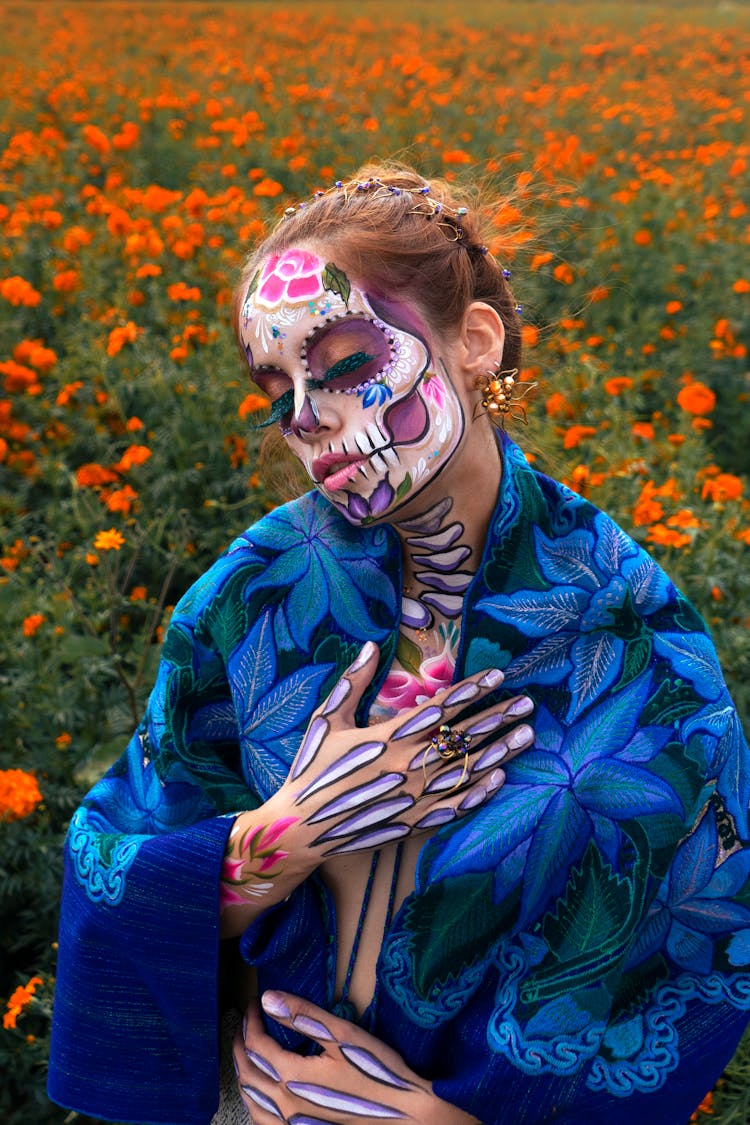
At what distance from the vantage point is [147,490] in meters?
2.83

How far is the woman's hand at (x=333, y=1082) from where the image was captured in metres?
1.16

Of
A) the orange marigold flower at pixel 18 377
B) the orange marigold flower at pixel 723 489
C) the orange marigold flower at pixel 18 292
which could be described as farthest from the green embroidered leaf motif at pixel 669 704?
the orange marigold flower at pixel 18 292

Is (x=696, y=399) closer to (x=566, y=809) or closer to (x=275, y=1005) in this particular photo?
(x=566, y=809)

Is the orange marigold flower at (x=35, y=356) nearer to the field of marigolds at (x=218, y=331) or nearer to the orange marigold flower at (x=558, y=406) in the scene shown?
the field of marigolds at (x=218, y=331)

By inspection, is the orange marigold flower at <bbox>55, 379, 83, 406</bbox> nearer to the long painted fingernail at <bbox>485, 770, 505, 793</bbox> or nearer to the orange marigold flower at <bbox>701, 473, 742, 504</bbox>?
the orange marigold flower at <bbox>701, 473, 742, 504</bbox>

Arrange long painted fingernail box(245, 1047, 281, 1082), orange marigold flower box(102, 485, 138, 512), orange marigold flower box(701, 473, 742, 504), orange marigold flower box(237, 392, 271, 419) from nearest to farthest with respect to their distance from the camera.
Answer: long painted fingernail box(245, 1047, 281, 1082) → orange marigold flower box(701, 473, 742, 504) → orange marigold flower box(102, 485, 138, 512) → orange marigold flower box(237, 392, 271, 419)

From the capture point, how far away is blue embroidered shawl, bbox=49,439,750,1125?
3.68 feet

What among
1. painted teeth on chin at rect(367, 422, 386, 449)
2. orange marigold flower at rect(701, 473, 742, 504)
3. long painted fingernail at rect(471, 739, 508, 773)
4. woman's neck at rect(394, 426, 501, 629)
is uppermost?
painted teeth on chin at rect(367, 422, 386, 449)

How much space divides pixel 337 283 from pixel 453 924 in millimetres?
608

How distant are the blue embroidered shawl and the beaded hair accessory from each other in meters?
0.24

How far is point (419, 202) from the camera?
120 cm

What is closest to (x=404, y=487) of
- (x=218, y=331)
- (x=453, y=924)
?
(x=453, y=924)

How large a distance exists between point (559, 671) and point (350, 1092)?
0.45 m

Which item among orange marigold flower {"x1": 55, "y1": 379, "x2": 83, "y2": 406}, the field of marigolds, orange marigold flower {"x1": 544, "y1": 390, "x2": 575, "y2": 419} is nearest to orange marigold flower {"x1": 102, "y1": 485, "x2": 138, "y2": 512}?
the field of marigolds
